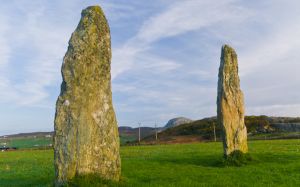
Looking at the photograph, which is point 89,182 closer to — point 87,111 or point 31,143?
point 87,111

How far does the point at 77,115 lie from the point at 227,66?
13.6 m

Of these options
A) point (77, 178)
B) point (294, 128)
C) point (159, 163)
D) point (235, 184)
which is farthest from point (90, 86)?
point (294, 128)

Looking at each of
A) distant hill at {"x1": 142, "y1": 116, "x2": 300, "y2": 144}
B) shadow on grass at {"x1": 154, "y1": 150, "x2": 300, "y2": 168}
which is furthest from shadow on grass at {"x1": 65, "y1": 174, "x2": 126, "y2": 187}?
distant hill at {"x1": 142, "y1": 116, "x2": 300, "y2": 144}

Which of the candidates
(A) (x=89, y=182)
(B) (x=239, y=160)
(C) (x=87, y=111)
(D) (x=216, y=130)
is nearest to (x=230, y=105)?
(B) (x=239, y=160)

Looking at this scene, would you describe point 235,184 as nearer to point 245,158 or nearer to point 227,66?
point 245,158

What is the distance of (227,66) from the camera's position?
92.3 feet

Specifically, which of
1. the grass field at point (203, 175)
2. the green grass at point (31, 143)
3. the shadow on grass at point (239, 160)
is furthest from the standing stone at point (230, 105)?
the green grass at point (31, 143)

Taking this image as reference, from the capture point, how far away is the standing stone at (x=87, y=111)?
16.7m

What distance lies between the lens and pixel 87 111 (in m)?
17.2

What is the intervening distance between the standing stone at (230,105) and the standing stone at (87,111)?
10613 mm

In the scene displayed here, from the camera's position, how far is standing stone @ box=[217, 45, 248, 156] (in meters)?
26.8

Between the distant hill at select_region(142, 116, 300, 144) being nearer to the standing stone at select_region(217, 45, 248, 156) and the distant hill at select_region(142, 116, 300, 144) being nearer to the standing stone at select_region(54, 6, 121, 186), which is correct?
the standing stone at select_region(217, 45, 248, 156)

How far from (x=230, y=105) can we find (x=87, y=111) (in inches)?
488

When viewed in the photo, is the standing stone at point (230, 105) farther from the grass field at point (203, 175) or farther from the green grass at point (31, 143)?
the green grass at point (31, 143)
